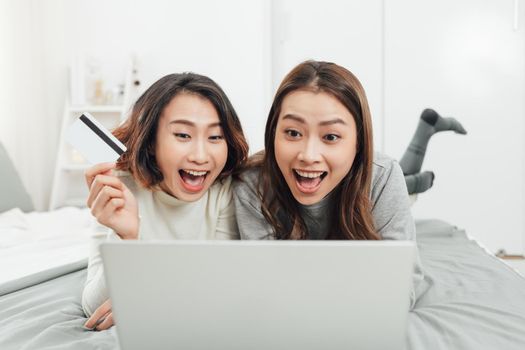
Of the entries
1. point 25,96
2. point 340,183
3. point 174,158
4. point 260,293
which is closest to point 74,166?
point 25,96

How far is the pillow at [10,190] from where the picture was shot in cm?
212

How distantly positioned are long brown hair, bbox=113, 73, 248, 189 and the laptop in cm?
59

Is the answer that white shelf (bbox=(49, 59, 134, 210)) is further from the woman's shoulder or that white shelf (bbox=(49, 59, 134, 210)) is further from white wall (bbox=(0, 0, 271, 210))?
the woman's shoulder

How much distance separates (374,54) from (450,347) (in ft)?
8.86

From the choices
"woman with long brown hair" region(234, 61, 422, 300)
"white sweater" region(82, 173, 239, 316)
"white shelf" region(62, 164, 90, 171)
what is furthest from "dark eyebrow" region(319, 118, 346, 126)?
"white shelf" region(62, 164, 90, 171)

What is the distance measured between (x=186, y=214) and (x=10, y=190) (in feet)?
3.97

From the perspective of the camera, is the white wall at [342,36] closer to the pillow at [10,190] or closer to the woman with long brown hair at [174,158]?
the pillow at [10,190]

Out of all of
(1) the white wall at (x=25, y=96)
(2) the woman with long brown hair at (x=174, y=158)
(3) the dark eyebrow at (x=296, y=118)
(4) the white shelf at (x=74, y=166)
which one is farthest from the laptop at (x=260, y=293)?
(1) the white wall at (x=25, y=96)

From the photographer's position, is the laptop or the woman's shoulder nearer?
the laptop

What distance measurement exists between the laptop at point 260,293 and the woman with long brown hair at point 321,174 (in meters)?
0.49

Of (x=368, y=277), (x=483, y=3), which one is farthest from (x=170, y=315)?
(x=483, y=3)

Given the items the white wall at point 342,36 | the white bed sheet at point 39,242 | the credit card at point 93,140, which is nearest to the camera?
the credit card at point 93,140

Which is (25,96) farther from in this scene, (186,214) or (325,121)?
(325,121)

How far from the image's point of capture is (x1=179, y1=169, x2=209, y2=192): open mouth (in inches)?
46.7
